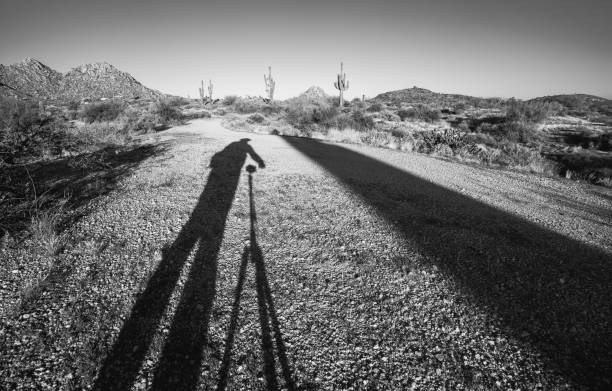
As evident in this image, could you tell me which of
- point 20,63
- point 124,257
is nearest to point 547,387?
point 124,257

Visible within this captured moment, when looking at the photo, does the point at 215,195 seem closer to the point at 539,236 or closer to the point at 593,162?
the point at 539,236

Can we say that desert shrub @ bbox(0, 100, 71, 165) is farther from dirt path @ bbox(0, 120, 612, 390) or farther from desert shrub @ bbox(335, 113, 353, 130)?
desert shrub @ bbox(335, 113, 353, 130)

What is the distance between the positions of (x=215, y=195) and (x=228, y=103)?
54.2 metres

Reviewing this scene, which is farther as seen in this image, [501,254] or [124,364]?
[501,254]

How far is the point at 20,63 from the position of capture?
47.9 m

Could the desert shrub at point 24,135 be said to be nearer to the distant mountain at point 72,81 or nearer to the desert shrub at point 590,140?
the desert shrub at point 590,140

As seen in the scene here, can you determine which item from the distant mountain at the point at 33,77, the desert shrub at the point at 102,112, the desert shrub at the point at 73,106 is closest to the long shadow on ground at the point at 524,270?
the desert shrub at the point at 102,112

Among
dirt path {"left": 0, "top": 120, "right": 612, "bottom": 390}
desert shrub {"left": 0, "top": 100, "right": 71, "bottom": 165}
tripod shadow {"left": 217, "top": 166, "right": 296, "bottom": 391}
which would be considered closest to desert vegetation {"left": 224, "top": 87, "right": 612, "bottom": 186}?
dirt path {"left": 0, "top": 120, "right": 612, "bottom": 390}

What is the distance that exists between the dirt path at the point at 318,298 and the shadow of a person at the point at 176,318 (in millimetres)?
15

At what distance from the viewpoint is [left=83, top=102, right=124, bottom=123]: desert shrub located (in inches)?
904

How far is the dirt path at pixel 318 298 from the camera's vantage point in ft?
7.70

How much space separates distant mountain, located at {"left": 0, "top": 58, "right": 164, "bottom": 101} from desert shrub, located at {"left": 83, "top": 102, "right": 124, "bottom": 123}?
19265 mm

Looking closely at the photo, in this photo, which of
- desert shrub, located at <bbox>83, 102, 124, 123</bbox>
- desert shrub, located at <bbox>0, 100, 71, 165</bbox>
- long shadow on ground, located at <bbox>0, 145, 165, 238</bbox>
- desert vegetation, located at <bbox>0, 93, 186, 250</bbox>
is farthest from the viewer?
desert shrub, located at <bbox>83, 102, 124, 123</bbox>

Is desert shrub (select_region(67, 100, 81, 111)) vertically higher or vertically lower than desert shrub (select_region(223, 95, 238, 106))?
lower
